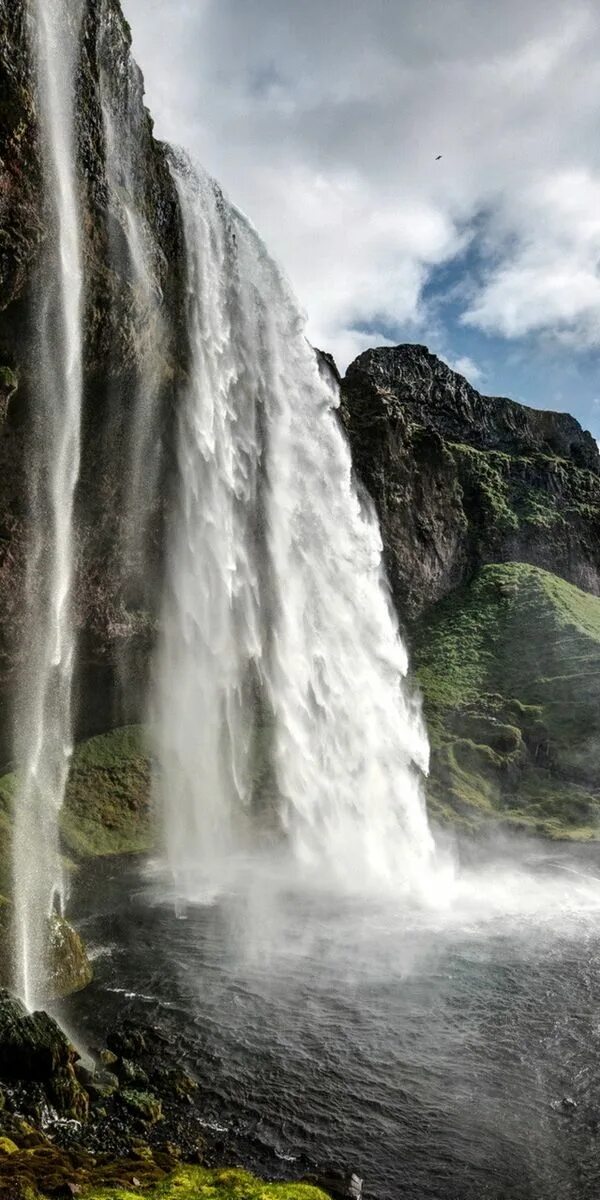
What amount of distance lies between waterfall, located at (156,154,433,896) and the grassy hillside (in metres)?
6.04

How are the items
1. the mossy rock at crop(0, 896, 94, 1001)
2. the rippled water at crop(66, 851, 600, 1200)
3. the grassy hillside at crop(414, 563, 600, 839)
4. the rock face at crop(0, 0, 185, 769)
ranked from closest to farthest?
the rippled water at crop(66, 851, 600, 1200) < the mossy rock at crop(0, 896, 94, 1001) < the rock face at crop(0, 0, 185, 769) < the grassy hillside at crop(414, 563, 600, 839)

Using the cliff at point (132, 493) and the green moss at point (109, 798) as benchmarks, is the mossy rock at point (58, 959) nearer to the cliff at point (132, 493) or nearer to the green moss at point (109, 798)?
the cliff at point (132, 493)

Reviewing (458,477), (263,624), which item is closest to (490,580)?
(458,477)

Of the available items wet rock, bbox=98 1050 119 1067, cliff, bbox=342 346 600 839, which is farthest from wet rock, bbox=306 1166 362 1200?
cliff, bbox=342 346 600 839

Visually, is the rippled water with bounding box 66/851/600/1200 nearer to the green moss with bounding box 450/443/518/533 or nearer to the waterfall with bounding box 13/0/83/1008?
the waterfall with bounding box 13/0/83/1008

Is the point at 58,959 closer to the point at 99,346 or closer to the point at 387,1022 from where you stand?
the point at 387,1022

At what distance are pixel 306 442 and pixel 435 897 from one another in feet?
82.7

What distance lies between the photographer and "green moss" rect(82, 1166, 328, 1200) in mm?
9270

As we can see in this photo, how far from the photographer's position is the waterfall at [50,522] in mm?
24047

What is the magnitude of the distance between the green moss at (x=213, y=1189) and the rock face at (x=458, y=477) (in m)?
52.3

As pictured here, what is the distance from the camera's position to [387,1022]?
1639 cm

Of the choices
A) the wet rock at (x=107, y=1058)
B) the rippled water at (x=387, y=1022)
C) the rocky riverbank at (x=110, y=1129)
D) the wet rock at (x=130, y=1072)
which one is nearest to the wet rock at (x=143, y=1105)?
the rocky riverbank at (x=110, y=1129)

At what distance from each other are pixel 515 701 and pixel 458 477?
30093 mm

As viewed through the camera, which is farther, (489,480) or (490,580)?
(489,480)
